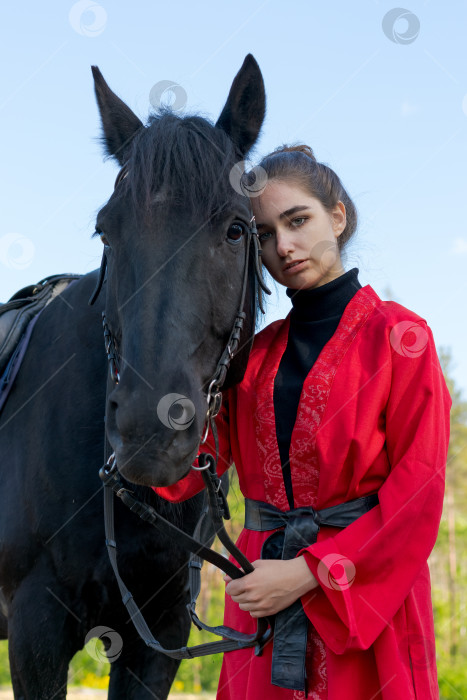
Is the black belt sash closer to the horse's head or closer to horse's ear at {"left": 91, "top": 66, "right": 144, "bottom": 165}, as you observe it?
the horse's head

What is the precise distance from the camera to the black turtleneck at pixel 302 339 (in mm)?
1911

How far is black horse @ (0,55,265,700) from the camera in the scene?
159cm

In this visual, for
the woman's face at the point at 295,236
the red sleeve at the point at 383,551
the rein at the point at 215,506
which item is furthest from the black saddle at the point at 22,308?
the red sleeve at the point at 383,551

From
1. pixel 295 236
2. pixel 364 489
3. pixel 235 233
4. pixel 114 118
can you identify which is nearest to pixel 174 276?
pixel 235 233

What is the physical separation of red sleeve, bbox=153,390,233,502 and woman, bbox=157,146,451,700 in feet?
0.03

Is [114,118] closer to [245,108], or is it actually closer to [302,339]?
[245,108]

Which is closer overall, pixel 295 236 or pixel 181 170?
pixel 181 170

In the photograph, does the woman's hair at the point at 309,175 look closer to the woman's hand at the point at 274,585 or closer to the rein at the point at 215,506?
the rein at the point at 215,506

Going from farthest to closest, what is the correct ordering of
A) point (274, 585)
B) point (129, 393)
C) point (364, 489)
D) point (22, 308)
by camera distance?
1. point (22, 308)
2. point (364, 489)
3. point (274, 585)
4. point (129, 393)

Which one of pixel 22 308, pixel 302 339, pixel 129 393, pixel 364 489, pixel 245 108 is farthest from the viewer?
pixel 22 308

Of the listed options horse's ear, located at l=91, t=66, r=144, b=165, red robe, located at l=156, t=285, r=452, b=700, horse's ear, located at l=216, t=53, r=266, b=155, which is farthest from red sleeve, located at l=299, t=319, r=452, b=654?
horse's ear, located at l=91, t=66, r=144, b=165

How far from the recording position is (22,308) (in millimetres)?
3006

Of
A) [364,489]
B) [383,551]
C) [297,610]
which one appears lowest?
[297,610]

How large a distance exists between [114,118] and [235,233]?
2.32ft
